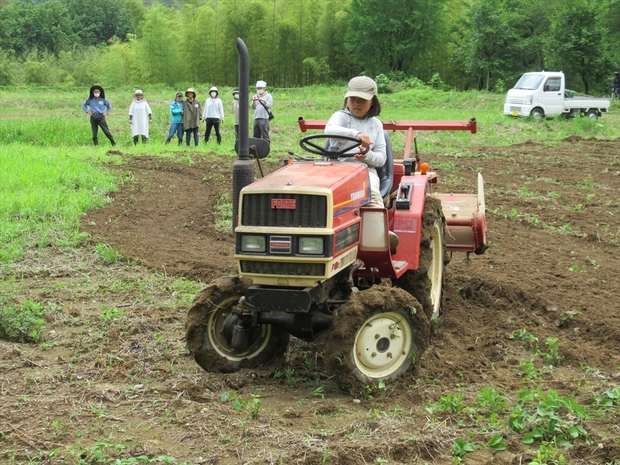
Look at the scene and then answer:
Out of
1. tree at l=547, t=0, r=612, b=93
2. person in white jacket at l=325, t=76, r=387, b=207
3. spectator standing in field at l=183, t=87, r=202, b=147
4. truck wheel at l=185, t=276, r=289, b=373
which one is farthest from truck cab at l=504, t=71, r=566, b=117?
truck wheel at l=185, t=276, r=289, b=373

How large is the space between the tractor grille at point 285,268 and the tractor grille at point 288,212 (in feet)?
0.77

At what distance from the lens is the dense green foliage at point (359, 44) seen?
1560 inches

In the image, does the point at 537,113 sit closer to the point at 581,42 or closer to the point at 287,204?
the point at 581,42

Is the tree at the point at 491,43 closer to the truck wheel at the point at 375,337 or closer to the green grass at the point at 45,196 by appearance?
the green grass at the point at 45,196

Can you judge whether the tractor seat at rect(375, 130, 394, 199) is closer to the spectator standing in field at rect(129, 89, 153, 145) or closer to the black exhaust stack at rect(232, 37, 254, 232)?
the black exhaust stack at rect(232, 37, 254, 232)

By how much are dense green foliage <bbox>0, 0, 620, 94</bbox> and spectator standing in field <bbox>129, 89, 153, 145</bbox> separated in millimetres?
25330

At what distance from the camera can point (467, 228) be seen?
7301 millimetres

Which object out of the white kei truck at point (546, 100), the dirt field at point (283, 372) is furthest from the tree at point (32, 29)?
the dirt field at point (283, 372)

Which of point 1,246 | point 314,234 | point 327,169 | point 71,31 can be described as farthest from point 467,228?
point 71,31

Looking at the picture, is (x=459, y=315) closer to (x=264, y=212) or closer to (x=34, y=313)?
(x=264, y=212)

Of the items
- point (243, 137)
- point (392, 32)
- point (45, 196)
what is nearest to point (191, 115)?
point (45, 196)

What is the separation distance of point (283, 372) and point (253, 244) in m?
1.03

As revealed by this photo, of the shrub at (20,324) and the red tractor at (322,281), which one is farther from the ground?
the red tractor at (322,281)

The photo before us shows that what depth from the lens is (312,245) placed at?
15.2 ft
